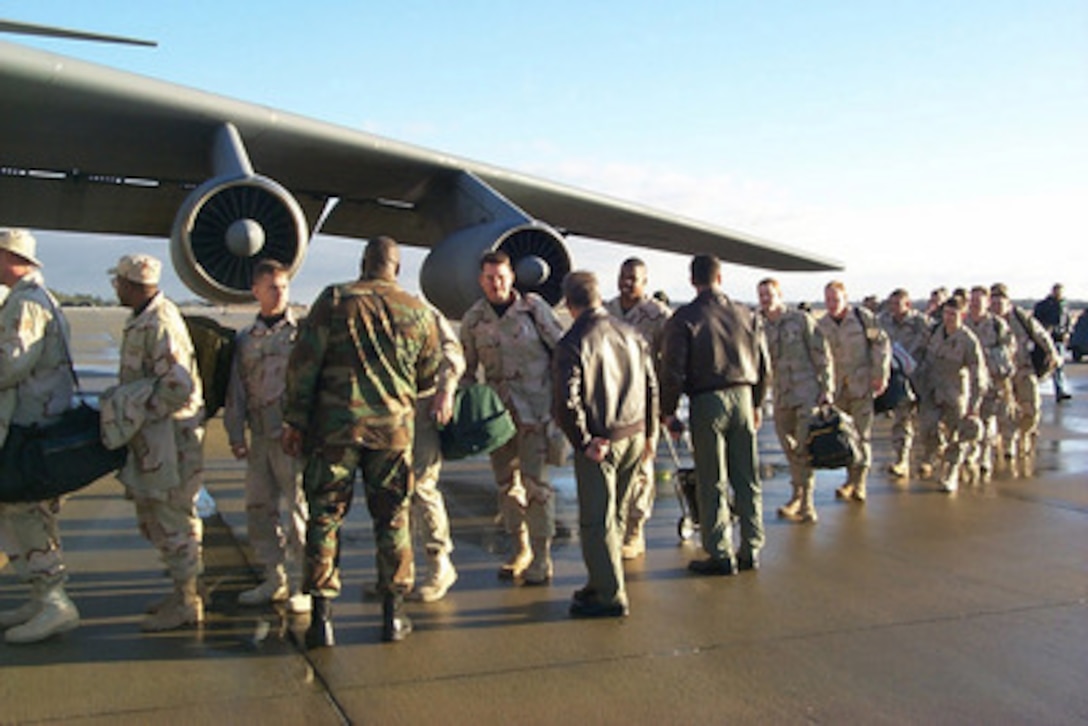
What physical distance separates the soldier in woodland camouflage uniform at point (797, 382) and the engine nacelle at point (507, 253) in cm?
182

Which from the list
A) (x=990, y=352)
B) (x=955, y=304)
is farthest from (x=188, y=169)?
(x=990, y=352)

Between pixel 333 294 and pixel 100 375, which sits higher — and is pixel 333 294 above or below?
above

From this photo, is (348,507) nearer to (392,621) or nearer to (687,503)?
(392,621)

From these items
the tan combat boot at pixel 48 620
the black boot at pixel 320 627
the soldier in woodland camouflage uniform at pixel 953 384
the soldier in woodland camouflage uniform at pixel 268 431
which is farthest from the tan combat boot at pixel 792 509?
the tan combat boot at pixel 48 620

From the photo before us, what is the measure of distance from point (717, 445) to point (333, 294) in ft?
7.62

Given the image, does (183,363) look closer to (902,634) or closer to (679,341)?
(679,341)

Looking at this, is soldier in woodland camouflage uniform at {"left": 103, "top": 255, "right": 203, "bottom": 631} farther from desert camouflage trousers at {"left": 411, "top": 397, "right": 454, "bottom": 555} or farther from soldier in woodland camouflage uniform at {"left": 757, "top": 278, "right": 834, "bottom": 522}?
soldier in woodland camouflage uniform at {"left": 757, "top": 278, "right": 834, "bottom": 522}

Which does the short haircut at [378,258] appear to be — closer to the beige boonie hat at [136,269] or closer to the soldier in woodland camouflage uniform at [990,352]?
the beige boonie hat at [136,269]

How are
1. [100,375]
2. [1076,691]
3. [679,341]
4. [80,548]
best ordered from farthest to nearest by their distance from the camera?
[100,375] < [80,548] < [679,341] < [1076,691]

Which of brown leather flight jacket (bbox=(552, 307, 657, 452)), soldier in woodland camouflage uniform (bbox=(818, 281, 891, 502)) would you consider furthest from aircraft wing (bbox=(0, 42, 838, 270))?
brown leather flight jacket (bbox=(552, 307, 657, 452))

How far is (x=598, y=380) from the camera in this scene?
4.22 metres

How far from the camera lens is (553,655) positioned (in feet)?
12.0

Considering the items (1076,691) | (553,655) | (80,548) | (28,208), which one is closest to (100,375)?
(28,208)

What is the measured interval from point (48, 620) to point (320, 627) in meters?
1.19
